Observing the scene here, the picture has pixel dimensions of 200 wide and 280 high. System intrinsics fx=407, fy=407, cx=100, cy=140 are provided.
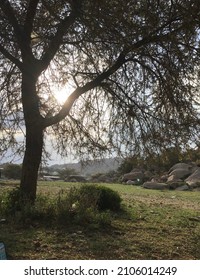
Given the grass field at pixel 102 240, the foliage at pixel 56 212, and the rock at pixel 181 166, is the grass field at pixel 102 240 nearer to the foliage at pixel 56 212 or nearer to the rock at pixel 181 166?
the foliage at pixel 56 212

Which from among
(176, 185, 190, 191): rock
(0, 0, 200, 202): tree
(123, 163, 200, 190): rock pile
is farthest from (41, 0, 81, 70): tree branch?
(123, 163, 200, 190): rock pile

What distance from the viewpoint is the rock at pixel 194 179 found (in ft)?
95.1

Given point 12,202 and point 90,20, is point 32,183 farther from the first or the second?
point 90,20

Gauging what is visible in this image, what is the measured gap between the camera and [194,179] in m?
32.1

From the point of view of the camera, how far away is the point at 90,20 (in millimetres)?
7516

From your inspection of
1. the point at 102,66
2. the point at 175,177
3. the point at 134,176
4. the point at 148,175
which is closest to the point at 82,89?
the point at 102,66

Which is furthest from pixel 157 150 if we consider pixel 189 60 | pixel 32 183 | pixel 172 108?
pixel 32 183

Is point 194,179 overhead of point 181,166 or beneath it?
beneath

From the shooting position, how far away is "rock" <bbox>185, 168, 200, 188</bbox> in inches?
1142

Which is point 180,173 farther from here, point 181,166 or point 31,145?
point 31,145

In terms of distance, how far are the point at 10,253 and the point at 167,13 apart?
5841 millimetres

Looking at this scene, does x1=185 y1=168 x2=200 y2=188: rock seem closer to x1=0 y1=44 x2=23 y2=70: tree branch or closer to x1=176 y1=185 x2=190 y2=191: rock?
x1=176 y1=185 x2=190 y2=191: rock

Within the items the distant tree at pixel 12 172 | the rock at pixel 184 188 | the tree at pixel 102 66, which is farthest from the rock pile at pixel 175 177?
the tree at pixel 102 66

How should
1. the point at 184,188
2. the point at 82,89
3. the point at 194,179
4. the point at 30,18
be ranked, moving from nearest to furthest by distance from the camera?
the point at 30,18 < the point at 82,89 < the point at 184,188 < the point at 194,179
